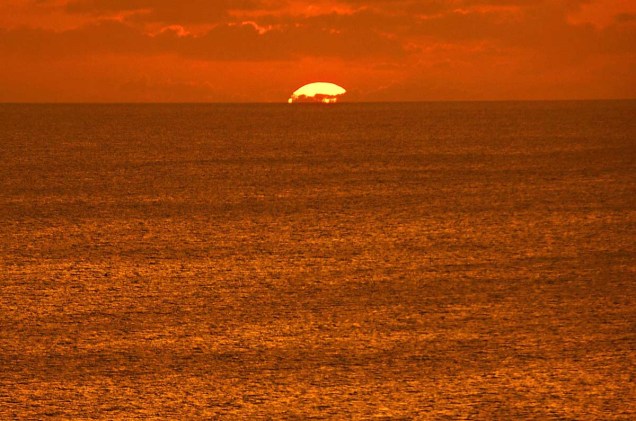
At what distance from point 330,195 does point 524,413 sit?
975 cm

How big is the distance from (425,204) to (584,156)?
11.7 m

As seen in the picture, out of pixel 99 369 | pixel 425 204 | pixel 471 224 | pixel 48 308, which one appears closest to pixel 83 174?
pixel 425 204

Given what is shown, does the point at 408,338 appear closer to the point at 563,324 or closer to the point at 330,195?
the point at 563,324

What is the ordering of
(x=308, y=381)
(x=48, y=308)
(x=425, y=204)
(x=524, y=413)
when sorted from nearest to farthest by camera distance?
(x=524, y=413) < (x=308, y=381) < (x=48, y=308) < (x=425, y=204)

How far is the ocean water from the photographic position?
5.05 meters

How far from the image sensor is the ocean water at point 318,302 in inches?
199

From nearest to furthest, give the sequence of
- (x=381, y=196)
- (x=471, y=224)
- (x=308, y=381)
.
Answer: (x=308, y=381), (x=471, y=224), (x=381, y=196)

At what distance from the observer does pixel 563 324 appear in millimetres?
6496

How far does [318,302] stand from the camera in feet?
23.6

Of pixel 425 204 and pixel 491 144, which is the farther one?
pixel 491 144

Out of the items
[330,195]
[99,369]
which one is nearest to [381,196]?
[330,195]

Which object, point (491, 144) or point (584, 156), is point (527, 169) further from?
point (491, 144)

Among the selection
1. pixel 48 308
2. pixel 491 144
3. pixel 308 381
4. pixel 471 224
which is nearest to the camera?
pixel 308 381

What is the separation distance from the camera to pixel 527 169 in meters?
19.3
